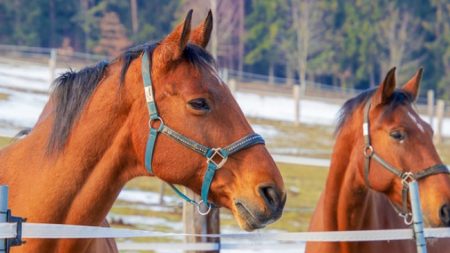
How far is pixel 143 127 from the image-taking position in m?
3.62

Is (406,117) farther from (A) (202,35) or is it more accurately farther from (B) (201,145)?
(B) (201,145)

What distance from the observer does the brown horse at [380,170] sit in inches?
211

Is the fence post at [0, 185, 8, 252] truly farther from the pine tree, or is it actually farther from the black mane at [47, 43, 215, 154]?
→ the pine tree

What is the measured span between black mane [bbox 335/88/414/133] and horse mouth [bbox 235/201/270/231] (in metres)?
2.47

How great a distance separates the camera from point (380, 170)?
218 inches

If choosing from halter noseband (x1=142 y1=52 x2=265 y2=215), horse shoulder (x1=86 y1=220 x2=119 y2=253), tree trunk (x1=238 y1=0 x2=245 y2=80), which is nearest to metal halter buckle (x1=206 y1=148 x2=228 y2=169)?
halter noseband (x1=142 y1=52 x2=265 y2=215)

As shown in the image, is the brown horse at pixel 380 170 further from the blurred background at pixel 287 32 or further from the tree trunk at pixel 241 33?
the tree trunk at pixel 241 33

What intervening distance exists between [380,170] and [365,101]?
22.7 inches

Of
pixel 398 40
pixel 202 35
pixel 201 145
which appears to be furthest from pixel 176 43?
pixel 398 40

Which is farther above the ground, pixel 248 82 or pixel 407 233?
pixel 407 233

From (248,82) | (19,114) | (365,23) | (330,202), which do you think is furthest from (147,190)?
(365,23)

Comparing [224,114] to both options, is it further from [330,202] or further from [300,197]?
[300,197]

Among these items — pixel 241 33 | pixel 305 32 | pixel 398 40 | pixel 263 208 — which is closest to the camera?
pixel 263 208

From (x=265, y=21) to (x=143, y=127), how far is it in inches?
1569
